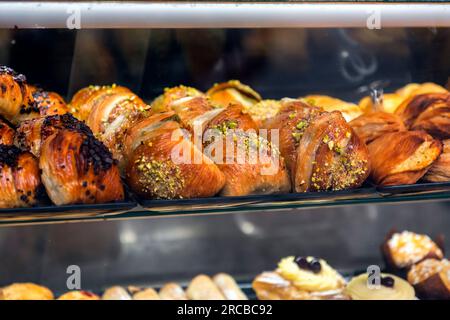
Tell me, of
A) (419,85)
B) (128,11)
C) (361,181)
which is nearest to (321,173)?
(361,181)

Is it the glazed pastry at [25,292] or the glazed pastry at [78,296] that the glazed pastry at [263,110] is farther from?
the glazed pastry at [25,292]

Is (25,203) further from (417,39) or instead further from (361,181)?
(417,39)

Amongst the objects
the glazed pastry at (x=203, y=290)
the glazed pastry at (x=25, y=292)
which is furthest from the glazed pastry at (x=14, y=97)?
the glazed pastry at (x=203, y=290)

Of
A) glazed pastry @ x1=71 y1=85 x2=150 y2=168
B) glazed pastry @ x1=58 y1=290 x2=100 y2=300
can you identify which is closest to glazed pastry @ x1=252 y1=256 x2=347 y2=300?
glazed pastry @ x1=58 y1=290 x2=100 y2=300

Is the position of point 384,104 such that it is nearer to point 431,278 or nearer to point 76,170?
point 431,278

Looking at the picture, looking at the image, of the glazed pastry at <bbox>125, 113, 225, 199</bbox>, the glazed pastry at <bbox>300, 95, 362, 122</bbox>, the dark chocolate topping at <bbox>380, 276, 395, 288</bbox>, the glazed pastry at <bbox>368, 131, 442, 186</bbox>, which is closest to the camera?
the glazed pastry at <bbox>125, 113, 225, 199</bbox>

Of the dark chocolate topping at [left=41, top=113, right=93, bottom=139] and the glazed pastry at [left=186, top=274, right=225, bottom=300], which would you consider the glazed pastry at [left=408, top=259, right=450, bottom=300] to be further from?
the dark chocolate topping at [left=41, top=113, right=93, bottom=139]

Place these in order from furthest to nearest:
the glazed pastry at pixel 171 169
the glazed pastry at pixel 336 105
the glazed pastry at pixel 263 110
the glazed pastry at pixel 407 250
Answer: the glazed pastry at pixel 407 250 → the glazed pastry at pixel 336 105 → the glazed pastry at pixel 263 110 → the glazed pastry at pixel 171 169
